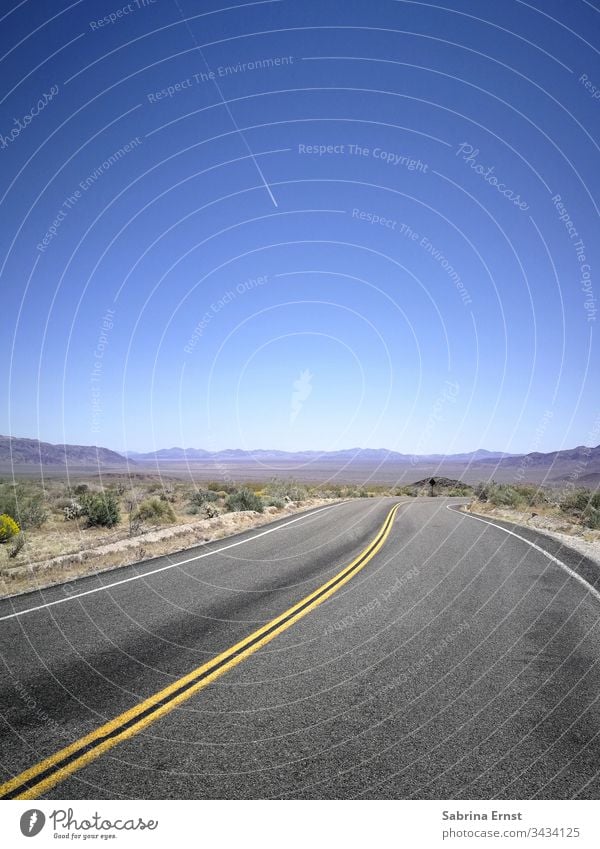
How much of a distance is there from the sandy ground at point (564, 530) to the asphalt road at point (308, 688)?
517 centimetres

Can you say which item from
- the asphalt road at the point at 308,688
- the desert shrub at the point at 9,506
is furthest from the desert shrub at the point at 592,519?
the desert shrub at the point at 9,506

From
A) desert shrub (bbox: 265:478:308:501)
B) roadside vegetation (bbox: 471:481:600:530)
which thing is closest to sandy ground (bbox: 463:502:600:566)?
roadside vegetation (bbox: 471:481:600:530)

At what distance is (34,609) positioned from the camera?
25.5 feet

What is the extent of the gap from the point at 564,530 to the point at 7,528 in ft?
66.0

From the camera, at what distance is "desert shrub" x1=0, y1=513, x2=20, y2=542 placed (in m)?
16.0

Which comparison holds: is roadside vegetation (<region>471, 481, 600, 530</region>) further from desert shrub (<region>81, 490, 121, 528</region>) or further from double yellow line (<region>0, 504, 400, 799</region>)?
desert shrub (<region>81, 490, 121, 528</region>)

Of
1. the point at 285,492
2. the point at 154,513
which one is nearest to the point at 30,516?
the point at 154,513

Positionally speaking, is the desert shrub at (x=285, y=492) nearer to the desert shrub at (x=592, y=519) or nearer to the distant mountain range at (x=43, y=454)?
the desert shrub at (x=592, y=519)

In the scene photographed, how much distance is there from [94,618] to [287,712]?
157 inches

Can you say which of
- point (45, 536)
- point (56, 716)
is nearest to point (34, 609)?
point (56, 716)

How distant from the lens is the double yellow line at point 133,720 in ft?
11.5

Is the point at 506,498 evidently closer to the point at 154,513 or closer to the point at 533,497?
the point at 533,497

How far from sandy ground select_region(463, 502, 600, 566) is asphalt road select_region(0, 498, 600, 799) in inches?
204
